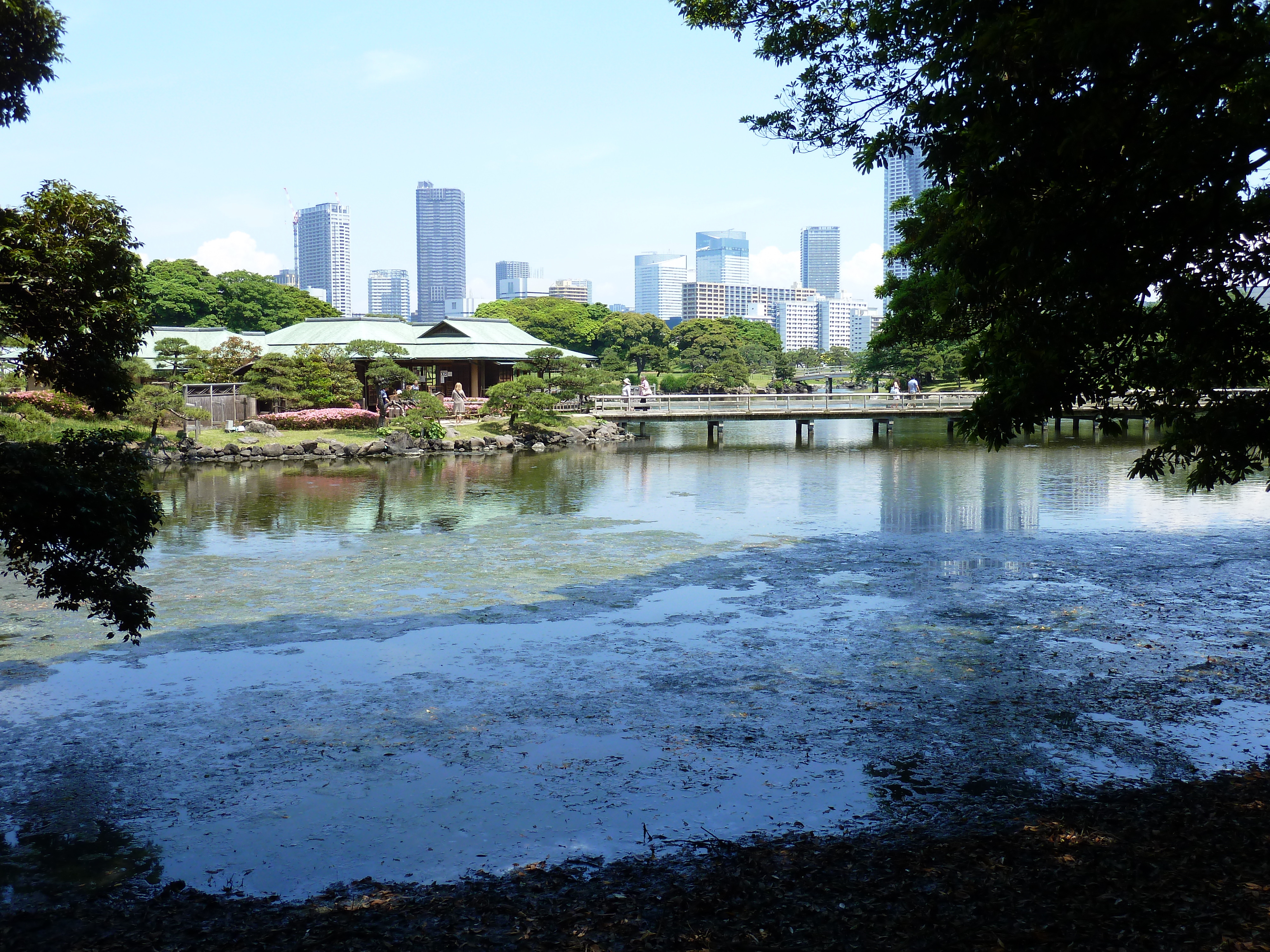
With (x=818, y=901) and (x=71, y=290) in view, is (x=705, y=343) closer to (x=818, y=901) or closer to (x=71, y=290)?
(x=71, y=290)

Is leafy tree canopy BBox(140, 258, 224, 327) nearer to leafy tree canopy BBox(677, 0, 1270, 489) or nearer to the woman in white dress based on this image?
the woman in white dress

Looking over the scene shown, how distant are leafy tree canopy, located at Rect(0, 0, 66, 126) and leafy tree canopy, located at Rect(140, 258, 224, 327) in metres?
48.0

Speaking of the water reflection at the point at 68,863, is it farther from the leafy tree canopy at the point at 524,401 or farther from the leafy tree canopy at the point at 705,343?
the leafy tree canopy at the point at 705,343

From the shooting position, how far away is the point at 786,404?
38094 millimetres

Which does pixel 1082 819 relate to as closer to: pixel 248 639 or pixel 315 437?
pixel 248 639

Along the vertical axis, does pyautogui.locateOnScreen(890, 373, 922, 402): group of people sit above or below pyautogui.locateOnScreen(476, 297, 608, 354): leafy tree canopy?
below

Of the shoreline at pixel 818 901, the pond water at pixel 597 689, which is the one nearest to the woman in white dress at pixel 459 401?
the pond water at pixel 597 689

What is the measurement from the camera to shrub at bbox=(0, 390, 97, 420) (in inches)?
548

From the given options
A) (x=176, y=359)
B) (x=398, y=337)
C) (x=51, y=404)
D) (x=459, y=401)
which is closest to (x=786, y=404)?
(x=459, y=401)

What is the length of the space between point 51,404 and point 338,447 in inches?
408

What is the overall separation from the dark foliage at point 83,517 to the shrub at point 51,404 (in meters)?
7.30

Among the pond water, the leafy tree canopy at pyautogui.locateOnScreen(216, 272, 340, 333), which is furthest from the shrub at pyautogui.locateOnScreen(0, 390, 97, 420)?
the leafy tree canopy at pyautogui.locateOnScreen(216, 272, 340, 333)

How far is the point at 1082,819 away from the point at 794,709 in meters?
2.35

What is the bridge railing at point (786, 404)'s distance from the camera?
34.7m
